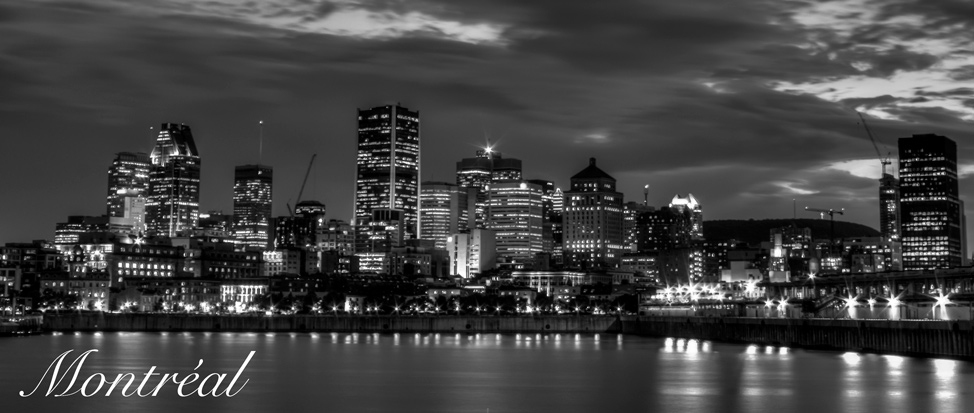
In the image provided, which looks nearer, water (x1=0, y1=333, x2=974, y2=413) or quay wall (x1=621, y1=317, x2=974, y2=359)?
water (x1=0, y1=333, x2=974, y2=413)

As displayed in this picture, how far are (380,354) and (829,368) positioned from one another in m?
51.1

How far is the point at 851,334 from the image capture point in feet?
454

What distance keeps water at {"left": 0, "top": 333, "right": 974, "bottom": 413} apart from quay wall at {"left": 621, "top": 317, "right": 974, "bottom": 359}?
7.37 feet

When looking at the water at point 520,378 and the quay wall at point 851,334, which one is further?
the quay wall at point 851,334

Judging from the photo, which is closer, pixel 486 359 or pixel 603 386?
pixel 603 386

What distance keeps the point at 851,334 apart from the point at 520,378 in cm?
4696

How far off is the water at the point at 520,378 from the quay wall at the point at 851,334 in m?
2.25

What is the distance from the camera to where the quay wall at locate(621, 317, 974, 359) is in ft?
383

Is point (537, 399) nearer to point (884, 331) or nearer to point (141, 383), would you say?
point (141, 383)

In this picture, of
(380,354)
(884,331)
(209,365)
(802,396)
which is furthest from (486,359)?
(802,396)

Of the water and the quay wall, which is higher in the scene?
the quay wall

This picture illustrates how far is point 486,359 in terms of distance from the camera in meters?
134

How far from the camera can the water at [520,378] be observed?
8538 cm

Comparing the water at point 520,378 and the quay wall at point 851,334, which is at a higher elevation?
the quay wall at point 851,334
